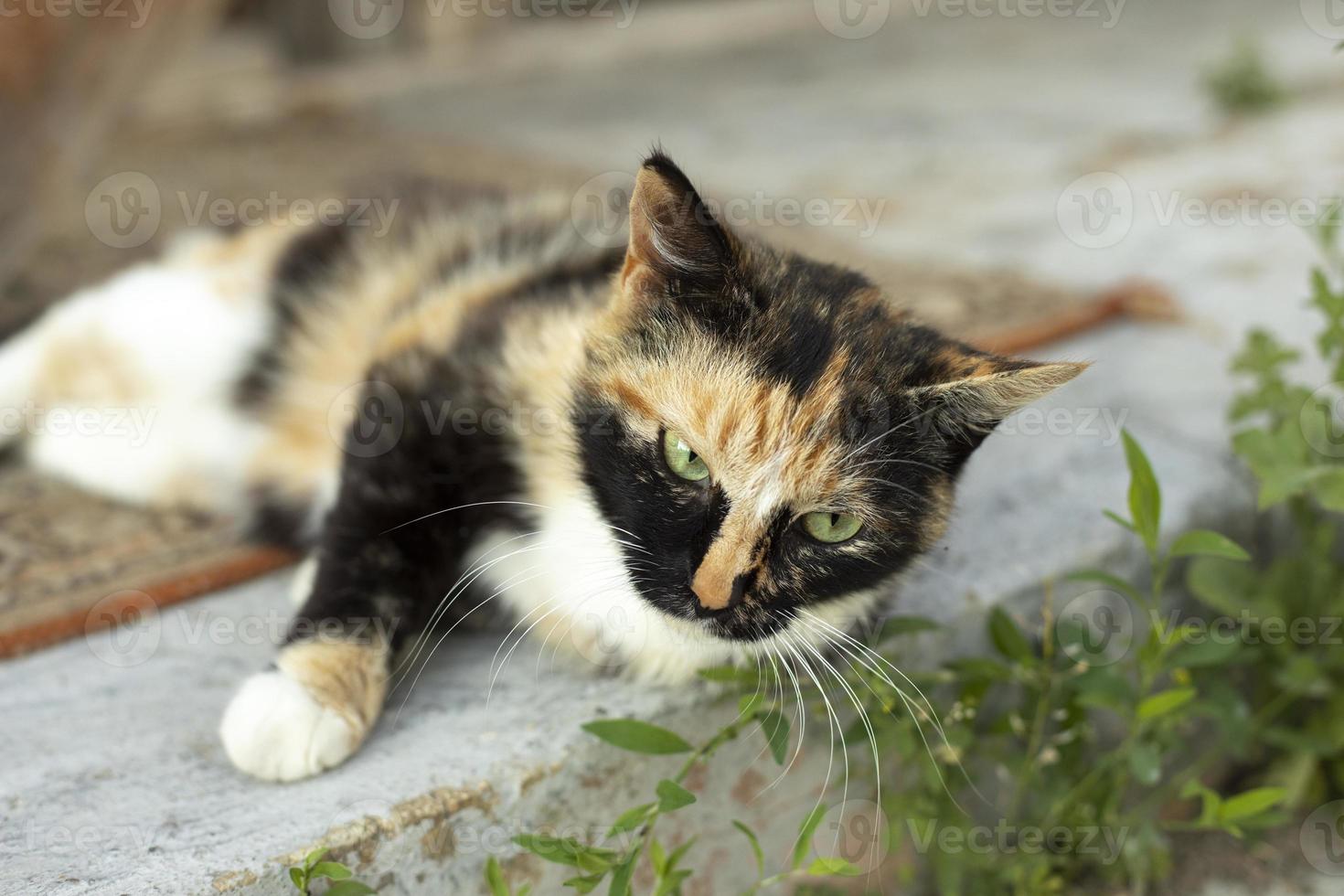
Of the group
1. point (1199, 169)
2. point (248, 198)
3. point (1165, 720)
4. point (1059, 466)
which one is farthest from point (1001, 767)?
point (248, 198)

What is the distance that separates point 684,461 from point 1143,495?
716mm

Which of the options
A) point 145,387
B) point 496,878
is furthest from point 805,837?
point 145,387

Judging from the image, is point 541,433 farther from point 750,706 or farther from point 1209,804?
point 1209,804

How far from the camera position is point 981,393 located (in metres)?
1.43

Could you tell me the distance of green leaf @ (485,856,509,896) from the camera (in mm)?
1375

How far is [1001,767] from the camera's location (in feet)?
6.32

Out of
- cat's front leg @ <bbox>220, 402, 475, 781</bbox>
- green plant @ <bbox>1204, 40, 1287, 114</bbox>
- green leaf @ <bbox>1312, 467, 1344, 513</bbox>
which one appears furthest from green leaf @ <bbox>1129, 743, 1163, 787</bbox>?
green plant @ <bbox>1204, 40, 1287, 114</bbox>

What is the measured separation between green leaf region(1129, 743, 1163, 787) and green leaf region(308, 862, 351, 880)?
4.00ft

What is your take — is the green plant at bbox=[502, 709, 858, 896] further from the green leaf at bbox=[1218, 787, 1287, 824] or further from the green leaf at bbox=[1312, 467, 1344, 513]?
the green leaf at bbox=[1312, 467, 1344, 513]

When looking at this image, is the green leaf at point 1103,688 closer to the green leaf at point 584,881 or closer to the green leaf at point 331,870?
the green leaf at point 584,881

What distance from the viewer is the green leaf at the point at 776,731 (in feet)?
4.94

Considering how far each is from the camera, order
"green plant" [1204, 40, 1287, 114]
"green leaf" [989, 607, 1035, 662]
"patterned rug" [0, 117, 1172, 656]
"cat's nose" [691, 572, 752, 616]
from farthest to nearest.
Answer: "green plant" [1204, 40, 1287, 114]
"patterned rug" [0, 117, 1172, 656]
"green leaf" [989, 607, 1035, 662]
"cat's nose" [691, 572, 752, 616]

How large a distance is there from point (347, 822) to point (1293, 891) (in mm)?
1830

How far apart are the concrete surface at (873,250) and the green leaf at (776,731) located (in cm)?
16
